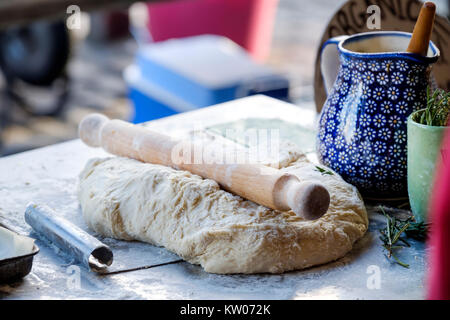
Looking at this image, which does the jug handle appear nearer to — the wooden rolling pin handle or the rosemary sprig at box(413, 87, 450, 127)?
the rosemary sprig at box(413, 87, 450, 127)

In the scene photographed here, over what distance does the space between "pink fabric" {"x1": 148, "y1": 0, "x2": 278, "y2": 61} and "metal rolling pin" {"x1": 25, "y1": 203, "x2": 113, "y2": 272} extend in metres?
3.03

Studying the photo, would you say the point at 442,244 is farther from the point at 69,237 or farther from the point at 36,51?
the point at 36,51

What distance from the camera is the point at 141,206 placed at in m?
1.07

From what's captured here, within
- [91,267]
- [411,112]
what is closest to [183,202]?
[91,267]

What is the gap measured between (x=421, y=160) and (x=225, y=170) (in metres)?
0.30

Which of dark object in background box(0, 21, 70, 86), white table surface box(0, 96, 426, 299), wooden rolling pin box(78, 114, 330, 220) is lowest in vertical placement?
dark object in background box(0, 21, 70, 86)

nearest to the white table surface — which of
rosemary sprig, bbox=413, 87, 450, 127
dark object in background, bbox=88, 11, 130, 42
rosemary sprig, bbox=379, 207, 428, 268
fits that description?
rosemary sprig, bbox=379, 207, 428, 268

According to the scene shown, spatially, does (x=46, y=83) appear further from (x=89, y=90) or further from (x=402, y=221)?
(x=402, y=221)

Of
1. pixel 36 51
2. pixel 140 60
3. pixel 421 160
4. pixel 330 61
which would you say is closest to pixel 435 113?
pixel 421 160

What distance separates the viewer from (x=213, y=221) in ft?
3.30

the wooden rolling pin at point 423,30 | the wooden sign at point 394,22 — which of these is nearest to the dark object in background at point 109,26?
the wooden sign at point 394,22

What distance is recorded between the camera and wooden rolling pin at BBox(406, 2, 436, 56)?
Result: 1.07 meters

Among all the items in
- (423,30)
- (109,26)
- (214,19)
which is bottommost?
(109,26)

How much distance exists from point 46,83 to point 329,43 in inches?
108
